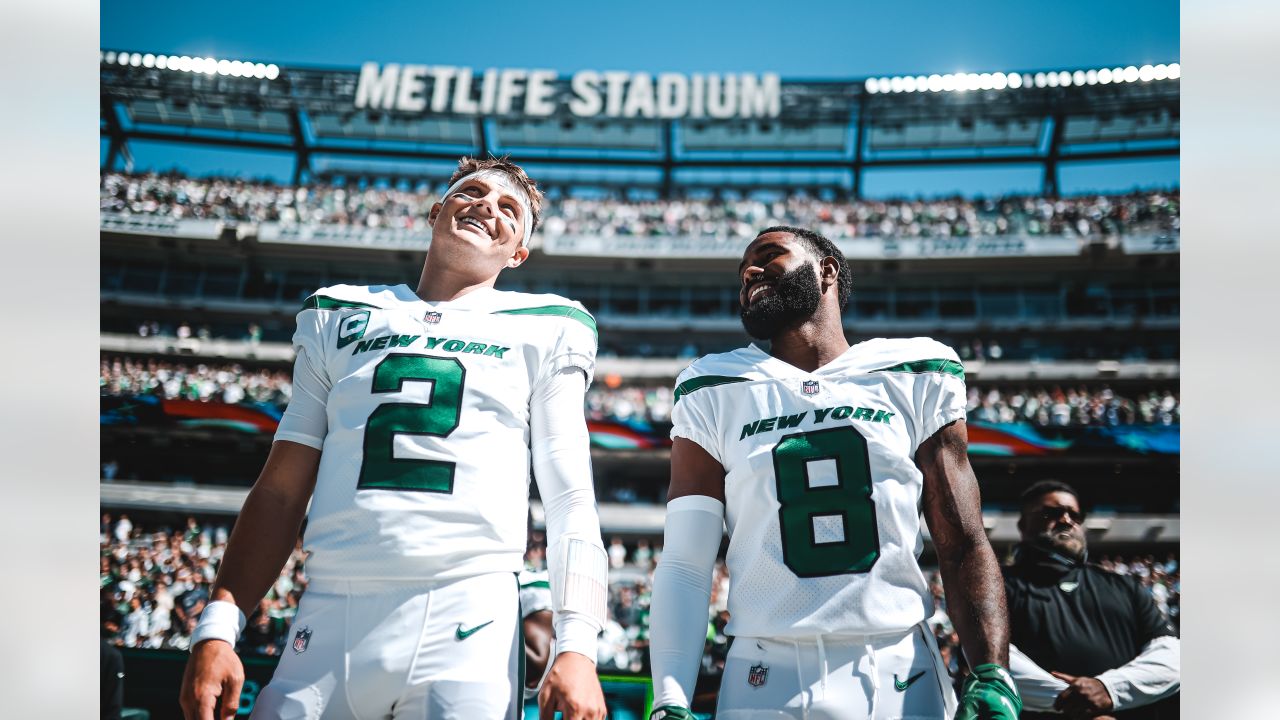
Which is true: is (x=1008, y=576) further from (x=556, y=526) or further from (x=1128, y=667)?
(x=556, y=526)

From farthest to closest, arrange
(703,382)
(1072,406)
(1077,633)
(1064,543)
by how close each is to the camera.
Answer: (1072,406), (1064,543), (1077,633), (703,382)

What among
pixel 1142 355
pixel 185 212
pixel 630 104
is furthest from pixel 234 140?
pixel 1142 355

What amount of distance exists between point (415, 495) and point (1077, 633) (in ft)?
10.4

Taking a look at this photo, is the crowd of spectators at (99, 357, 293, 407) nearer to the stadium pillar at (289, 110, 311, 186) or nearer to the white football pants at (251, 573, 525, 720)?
the stadium pillar at (289, 110, 311, 186)

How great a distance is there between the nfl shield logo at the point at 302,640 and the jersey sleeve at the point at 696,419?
3.58ft

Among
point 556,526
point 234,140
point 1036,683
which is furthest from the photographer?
point 234,140

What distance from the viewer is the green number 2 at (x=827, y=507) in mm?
2330

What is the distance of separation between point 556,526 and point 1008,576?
286cm

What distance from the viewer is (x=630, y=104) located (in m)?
29.8

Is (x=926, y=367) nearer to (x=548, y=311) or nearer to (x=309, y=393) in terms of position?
(x=548, y=311)

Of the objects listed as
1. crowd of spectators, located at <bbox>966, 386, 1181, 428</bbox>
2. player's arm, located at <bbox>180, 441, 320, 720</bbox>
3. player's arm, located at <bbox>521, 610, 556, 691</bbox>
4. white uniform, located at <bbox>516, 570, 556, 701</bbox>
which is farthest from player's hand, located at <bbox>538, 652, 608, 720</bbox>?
crowd of spectators, located at <bbox>966, 386, 1181, 428</bbox>

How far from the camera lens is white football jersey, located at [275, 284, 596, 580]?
2104 mm

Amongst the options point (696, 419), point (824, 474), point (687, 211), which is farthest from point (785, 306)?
point (687, 211)

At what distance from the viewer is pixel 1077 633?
3945 mm
